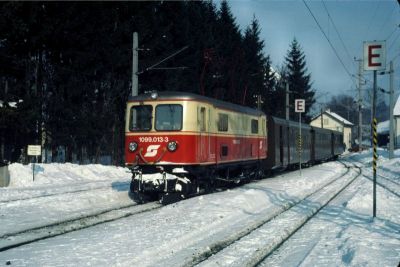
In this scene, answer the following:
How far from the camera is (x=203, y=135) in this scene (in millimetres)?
15438

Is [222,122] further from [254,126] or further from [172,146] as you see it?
[254,126]

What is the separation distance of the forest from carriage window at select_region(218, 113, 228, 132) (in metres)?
3.46

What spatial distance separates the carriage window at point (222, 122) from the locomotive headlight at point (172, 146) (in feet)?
8.51

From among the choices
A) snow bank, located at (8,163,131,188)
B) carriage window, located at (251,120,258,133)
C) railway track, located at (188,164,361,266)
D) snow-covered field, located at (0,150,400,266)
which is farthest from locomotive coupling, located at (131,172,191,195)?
snow bank, located at (8,163,131,188)

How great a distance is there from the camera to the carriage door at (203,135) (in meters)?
15.2

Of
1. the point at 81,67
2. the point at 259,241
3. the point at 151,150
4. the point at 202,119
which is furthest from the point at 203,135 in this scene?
the point at 81,67

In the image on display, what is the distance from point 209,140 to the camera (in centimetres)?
1597

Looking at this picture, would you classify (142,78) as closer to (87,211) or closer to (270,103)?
(87,211)

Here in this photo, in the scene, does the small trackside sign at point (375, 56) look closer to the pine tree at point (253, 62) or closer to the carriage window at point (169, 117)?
the carriage window at point (169, 117)

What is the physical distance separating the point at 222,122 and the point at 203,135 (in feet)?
6.34

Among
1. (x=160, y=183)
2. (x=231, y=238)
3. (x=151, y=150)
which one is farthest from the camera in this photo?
(x=151, y=150)

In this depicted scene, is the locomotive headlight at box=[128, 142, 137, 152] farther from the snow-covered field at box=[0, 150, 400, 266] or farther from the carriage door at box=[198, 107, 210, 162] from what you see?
the carriage door at box=[198, 107, 210, 162]

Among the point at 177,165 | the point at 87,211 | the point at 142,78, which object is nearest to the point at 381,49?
the point at 177,165

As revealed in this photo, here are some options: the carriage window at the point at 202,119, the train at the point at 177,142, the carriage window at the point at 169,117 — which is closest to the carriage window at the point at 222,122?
the train at the point at 177,142
